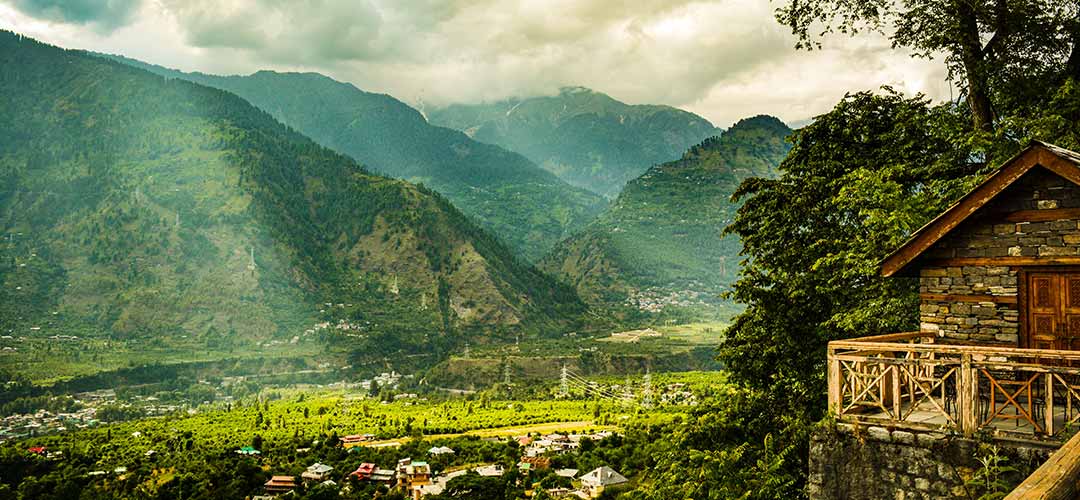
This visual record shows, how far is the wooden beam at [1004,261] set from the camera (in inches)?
403

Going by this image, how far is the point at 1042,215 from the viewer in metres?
10.4

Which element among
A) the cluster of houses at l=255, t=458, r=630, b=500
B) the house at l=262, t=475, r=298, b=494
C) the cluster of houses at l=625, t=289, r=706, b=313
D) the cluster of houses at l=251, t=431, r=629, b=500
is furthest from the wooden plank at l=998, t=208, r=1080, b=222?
the cluster of houses at l=625, t=289, r=706, b=313

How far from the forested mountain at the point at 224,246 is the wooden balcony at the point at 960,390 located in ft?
469

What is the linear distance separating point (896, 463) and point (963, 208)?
159 inches

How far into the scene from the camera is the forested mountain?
484ft

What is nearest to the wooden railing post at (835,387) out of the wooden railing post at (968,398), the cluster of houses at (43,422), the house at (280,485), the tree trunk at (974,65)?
the wooden railing post at (968,398)

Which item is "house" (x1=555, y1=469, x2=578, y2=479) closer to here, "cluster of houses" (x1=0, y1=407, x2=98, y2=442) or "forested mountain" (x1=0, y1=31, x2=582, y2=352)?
"cluster of houses" (x1=0, y1=407, x2=98, y2=442)

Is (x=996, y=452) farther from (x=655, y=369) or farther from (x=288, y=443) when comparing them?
(x=655, y=369)

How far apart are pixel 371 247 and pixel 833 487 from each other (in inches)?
6808

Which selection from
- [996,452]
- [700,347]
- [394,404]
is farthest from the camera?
[700,347]

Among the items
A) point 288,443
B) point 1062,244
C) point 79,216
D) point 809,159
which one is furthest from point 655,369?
point 79,216

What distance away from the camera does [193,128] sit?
19475cm

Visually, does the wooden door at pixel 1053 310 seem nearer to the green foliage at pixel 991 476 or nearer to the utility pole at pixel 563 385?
the green foliage at pixel 991 476

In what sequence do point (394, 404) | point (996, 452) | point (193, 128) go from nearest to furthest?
1. point (996, 452)
2. point (394, 404)
3. point (193, 128)
